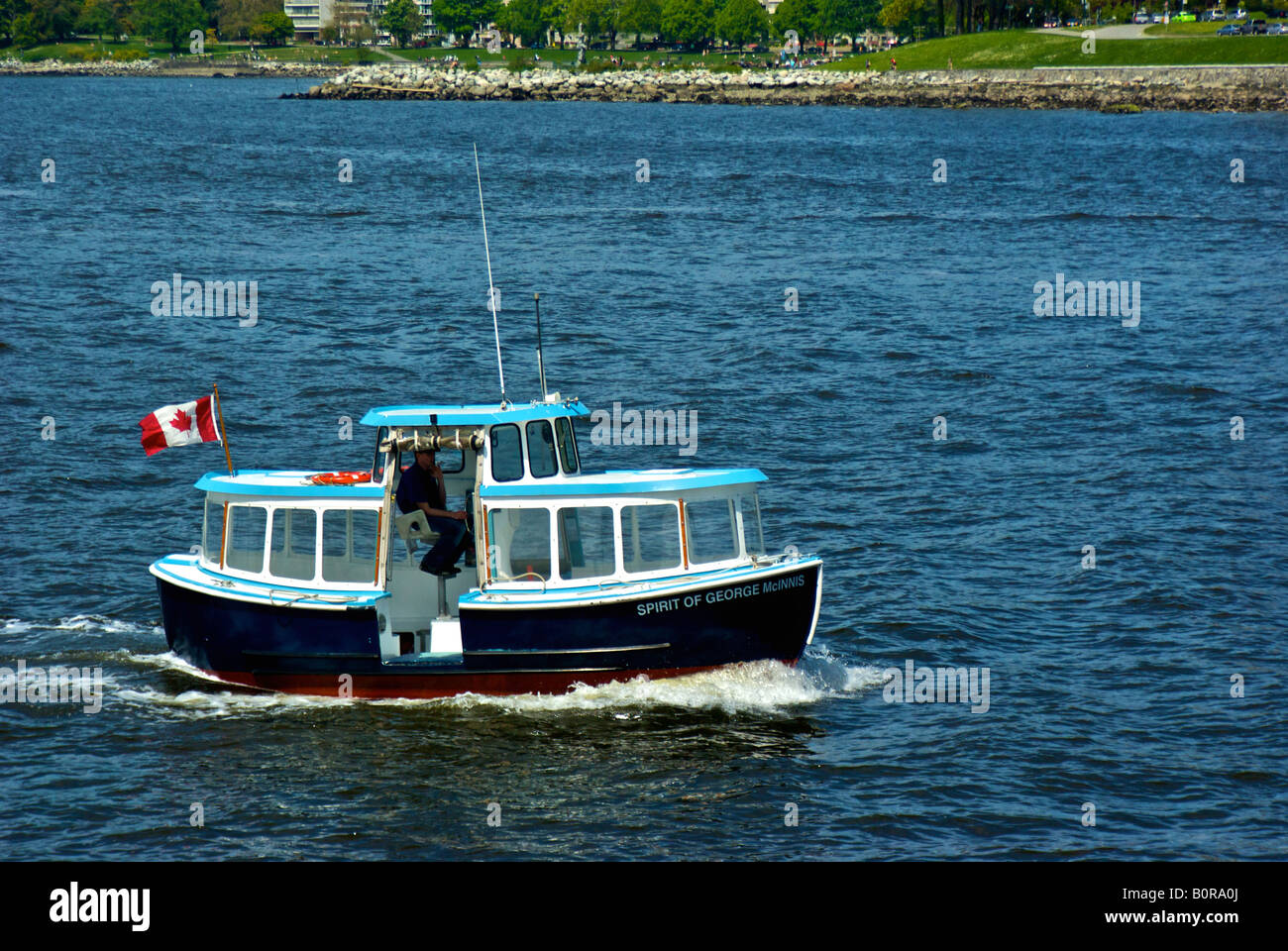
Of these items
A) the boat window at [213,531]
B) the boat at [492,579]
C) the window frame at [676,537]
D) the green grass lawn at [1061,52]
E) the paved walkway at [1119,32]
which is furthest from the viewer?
the paved walkway at [1119,32]

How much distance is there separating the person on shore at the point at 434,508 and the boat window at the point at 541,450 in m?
1.29

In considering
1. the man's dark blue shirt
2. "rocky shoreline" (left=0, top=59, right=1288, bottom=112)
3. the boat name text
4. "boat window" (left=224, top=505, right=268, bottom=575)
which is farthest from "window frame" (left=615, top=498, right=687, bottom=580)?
"rocky shoreline" (left=0, top=59, right=1288, bottom=112)

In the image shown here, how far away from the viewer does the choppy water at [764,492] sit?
690 inches

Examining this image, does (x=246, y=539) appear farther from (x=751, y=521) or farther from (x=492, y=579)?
(x=751, y=521)

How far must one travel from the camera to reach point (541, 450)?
2027 centimetres

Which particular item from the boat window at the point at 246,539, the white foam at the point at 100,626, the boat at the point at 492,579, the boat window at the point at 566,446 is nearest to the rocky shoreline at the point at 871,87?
the boat window at the point at 566,446

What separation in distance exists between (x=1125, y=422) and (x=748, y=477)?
19.1 meters

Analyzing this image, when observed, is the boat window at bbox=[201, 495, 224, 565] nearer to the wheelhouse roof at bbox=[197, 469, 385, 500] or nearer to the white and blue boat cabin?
the white and blue boat cabin

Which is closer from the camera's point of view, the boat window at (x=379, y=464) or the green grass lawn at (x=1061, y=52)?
the boat window at (x=379, y=464)

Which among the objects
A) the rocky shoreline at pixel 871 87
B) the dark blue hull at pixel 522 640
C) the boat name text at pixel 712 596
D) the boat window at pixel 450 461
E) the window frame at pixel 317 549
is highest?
the rocky shoreline at pixel 871 87

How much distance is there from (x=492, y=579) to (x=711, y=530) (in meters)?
3.23

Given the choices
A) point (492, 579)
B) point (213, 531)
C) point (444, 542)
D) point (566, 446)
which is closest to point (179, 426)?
point (213, 531)

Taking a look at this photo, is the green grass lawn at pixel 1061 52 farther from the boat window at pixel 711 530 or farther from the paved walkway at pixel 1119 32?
the boat window at pixel 711 530

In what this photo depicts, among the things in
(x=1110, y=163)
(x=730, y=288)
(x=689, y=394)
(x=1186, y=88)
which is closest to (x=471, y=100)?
(x=1186, y=88)
